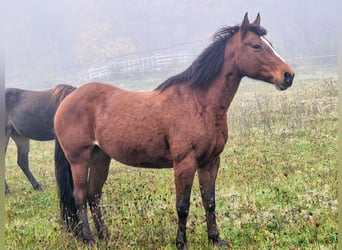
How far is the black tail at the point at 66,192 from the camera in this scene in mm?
4055

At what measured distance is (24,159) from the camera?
19.9 feet

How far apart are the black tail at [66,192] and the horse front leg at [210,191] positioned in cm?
139

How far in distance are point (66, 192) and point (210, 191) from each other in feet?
5.08

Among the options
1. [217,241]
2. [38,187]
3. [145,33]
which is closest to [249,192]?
[217,241]

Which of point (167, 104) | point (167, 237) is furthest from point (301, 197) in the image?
point (167, 104)

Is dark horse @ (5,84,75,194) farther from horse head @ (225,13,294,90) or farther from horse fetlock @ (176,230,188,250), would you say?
horse head @ (225,13,294,90)

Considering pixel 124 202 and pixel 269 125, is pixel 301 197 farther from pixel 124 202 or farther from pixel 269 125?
pixel 124 202

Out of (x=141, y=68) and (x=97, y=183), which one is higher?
(x=141, y=68)

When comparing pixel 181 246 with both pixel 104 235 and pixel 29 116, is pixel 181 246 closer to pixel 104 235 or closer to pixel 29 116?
pixel 104 235

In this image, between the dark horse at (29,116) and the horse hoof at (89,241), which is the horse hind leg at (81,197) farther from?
the dark horse at (29,116)

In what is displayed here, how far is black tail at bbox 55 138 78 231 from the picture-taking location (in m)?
4.05

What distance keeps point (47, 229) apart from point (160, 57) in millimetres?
2624

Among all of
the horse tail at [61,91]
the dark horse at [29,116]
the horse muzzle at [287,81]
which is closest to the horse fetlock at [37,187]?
the dark horse at [29,116]

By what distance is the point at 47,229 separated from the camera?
4246 mm
